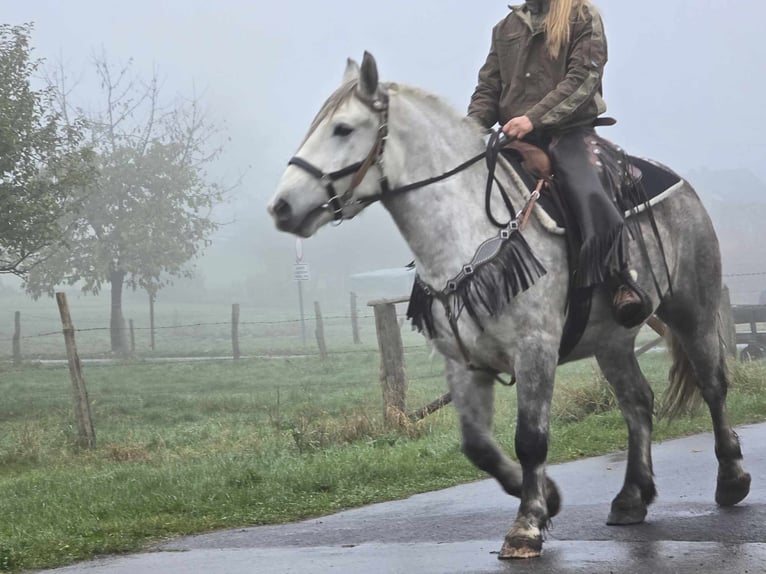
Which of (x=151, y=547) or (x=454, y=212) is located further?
(x=151, y=547)

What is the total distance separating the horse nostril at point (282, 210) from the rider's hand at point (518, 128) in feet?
4.90

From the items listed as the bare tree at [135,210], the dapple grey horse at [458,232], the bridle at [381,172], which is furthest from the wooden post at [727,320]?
the bare tree at [135,210]

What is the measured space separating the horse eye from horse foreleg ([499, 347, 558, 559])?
4.72 feet

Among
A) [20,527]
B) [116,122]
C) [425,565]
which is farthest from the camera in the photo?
[116,122]

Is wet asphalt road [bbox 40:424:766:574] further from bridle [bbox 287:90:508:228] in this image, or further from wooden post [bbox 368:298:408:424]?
wooden post [bbox 368:298:408:424]

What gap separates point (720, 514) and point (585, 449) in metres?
3.48

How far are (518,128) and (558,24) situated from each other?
713mm

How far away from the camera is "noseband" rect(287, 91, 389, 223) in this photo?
5.45m

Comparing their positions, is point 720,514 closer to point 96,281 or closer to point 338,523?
point 338,523

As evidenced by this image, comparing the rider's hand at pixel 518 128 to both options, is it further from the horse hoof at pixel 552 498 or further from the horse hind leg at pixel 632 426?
the horse hoof at pixel 552 498

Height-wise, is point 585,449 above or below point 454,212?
below

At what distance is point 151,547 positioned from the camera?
6.66 m

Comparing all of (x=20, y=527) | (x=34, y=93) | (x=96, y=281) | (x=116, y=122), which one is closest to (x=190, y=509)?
(x=20, y=527)

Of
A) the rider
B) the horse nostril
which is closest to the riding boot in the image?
the rider
